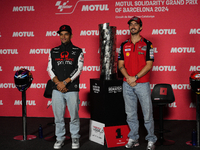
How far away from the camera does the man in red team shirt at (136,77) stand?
2.94 meters

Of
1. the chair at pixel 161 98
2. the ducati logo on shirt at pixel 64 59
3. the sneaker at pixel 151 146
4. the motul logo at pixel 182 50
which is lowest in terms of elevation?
the sneaker at pixel 151 146

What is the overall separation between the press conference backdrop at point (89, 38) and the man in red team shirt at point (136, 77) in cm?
157

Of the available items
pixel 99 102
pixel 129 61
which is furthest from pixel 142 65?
pixel 99 102

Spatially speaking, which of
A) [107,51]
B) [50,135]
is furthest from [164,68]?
[50,135]

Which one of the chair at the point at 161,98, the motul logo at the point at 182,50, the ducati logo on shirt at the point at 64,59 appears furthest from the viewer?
the motul logo at the point at 182,50

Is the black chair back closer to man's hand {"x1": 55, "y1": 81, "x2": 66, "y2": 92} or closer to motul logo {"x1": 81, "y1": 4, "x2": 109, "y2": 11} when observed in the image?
man's hand {"x1": 55, "y1": 81, "x2": 66, "y2": 92}

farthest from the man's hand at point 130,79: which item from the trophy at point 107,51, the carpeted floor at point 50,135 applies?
the carpeted floor at point 50,135

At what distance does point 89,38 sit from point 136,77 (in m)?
2.09

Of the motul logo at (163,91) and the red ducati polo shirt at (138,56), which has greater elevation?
the red ducati polo shirt at (138,56)

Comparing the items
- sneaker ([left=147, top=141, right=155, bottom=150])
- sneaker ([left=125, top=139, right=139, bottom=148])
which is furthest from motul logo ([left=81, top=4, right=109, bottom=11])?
sneaker ([left=147, top=141, right=155, bottom=150])

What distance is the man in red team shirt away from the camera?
9.63 ft

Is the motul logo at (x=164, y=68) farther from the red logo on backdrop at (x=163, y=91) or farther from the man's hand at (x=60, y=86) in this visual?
the man's hand at (x=60, y=86)

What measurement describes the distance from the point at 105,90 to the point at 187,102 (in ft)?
7.15

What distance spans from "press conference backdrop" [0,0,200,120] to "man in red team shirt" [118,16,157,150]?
61.8 inches
